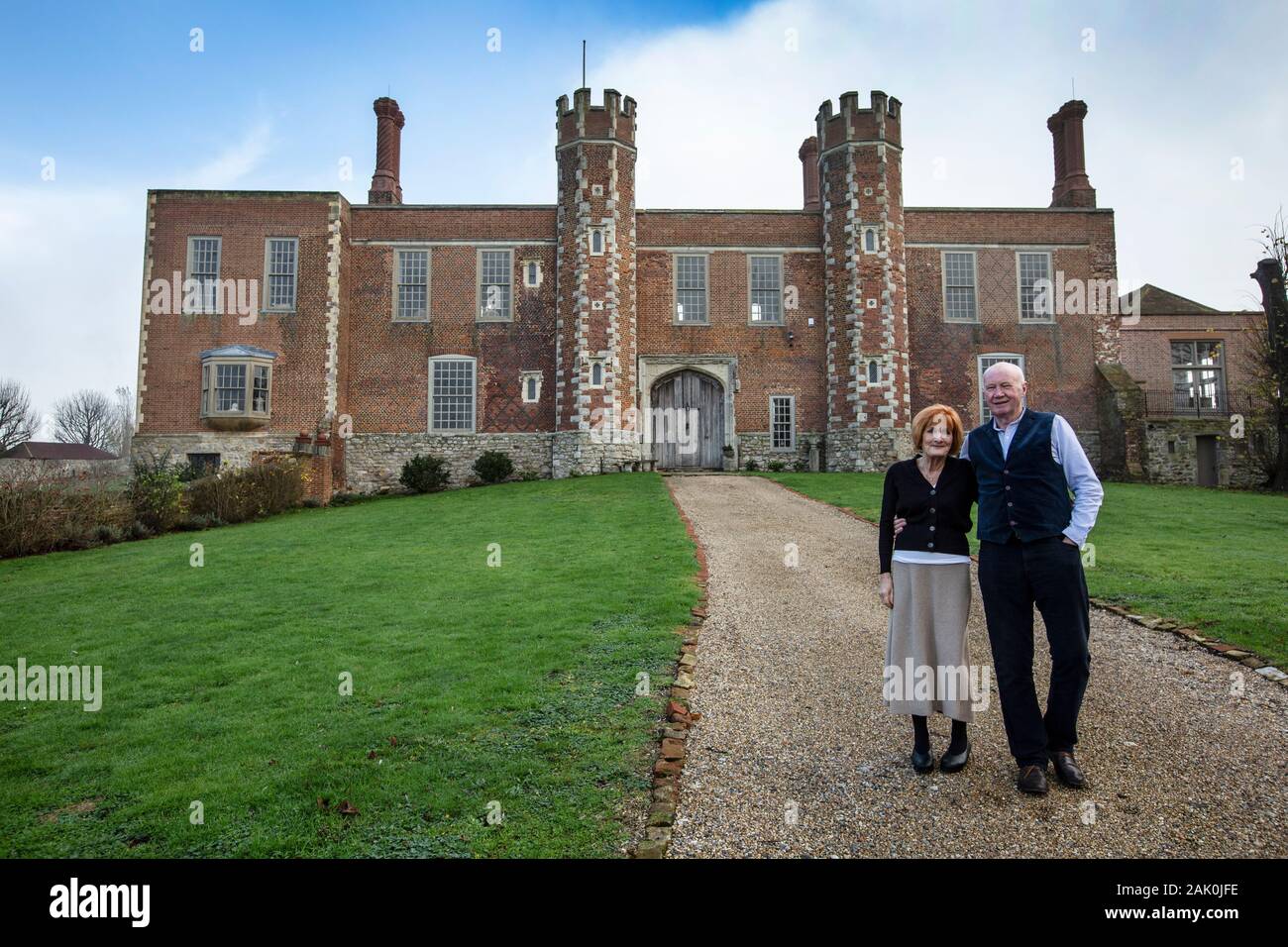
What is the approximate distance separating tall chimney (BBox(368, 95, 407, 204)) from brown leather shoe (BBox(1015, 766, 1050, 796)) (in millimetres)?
30033

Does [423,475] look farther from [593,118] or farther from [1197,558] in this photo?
[1197,558]

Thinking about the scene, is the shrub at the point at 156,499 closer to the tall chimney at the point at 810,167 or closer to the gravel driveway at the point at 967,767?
the gravel driveway at the point at 967,767

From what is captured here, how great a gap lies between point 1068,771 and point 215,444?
2753 cm

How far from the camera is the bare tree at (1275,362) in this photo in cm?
2294

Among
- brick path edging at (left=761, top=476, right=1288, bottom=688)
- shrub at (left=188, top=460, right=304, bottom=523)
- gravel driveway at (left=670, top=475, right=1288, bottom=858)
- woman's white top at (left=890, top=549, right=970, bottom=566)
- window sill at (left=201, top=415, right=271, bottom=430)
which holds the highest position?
window sill at (left=201, top=415, right=271, bottom=430)

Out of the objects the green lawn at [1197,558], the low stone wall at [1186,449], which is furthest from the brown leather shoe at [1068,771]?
the low stone wall at [1186,449]

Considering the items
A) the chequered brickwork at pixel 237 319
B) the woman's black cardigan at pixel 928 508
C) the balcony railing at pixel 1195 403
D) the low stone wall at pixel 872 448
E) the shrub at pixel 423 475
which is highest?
the chequered brickwork at pixel 237 319

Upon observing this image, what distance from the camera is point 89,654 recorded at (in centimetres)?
726

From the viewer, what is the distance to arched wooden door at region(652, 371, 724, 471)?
26812 mm

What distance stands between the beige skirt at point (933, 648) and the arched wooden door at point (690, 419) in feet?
72.9

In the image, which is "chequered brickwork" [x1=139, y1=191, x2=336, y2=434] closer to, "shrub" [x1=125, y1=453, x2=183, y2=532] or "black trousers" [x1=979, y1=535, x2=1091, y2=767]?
"shrub" [x1=125, y1=453, x2=183, y2=532]

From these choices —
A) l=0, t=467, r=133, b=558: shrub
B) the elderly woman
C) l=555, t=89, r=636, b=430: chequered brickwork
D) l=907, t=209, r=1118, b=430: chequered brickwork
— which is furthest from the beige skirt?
l=907, t=209, r=1118, b=430: chequered brickwork

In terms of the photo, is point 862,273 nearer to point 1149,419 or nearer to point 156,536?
point 1149,419
